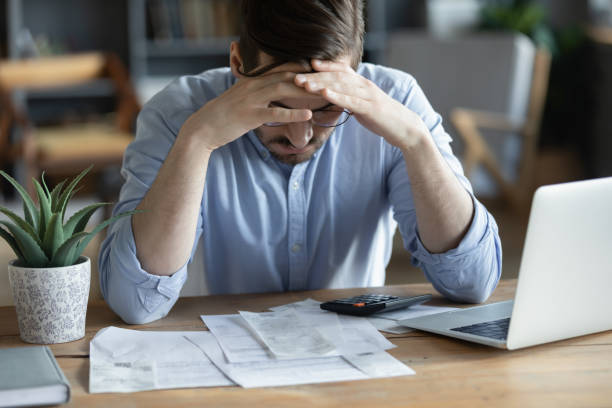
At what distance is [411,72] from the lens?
13.5ft

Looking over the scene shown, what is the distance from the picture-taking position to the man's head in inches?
47.5

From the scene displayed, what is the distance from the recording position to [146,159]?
1361mm

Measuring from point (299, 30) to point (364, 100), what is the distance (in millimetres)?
146

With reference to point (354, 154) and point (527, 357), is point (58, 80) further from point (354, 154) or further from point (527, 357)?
point (527, 357)

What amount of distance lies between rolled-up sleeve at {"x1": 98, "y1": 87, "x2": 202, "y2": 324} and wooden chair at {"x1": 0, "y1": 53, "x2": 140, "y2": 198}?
2485 mm

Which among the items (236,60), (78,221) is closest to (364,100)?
(236,60)

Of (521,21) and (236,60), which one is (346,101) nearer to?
(236,60)

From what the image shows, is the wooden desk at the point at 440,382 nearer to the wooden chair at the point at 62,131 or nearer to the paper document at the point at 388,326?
the paper document at the point at 388,326

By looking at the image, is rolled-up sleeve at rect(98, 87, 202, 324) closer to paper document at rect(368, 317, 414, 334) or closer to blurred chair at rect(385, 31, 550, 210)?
paper document at rect(368, 317, 414, 334)

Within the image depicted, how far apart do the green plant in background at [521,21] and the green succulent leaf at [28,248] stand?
4325mm

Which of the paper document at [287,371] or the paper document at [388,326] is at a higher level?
A: the paper document at [287,371]

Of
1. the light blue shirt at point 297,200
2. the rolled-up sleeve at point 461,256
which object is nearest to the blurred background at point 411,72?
the light blue shirt at point 297,200

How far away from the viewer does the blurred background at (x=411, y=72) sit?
3908 millimetres

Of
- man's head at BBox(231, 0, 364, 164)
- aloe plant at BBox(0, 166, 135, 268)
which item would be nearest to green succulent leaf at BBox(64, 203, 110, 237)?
aloe plant at BBox(0, 166, 135, 268)
